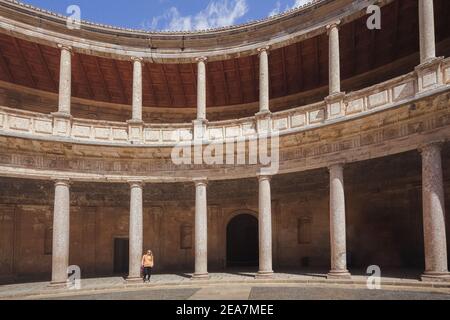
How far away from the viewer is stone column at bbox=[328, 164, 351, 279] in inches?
520

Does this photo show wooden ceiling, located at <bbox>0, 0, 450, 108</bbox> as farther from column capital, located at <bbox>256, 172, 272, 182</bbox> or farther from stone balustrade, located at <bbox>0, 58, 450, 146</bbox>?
column capital, located at <bbox>256, 172, 272, 182</bbox>

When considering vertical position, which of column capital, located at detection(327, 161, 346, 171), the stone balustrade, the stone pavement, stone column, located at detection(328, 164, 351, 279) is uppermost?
the stone balustrade

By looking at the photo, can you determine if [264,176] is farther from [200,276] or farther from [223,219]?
[223,219]

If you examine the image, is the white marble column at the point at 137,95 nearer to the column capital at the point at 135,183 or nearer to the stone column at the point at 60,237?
the column capital at the point at 135,183

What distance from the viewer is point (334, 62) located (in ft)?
46.3

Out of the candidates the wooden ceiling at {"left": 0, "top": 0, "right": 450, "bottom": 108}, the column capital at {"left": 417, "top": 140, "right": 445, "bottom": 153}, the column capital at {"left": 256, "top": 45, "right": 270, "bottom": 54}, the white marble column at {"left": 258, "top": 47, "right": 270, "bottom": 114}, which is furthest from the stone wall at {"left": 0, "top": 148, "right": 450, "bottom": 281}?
the column capital at {"left": 256, "top": 45, "right": 270, "bottom": 54}

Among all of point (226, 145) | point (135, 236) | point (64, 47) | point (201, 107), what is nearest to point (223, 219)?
point (226, 145)

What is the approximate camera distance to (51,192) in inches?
707

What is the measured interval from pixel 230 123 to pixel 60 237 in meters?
7.24

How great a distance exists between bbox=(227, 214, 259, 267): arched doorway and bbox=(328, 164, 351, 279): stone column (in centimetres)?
628

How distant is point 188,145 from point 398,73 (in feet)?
29.2

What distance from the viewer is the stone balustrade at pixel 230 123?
39.4 ft
